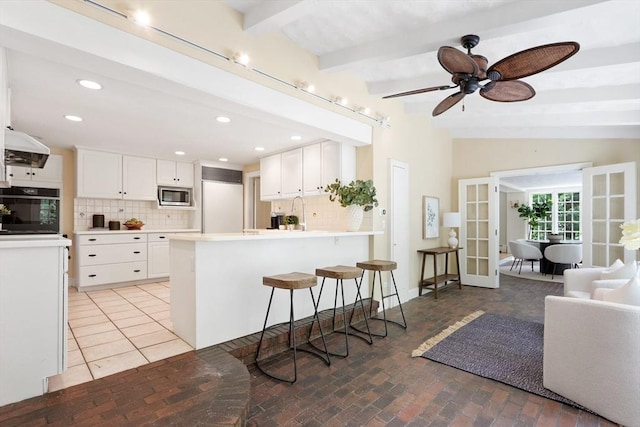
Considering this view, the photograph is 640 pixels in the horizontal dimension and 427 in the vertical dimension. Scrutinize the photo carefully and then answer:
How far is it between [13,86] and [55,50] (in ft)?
4.61

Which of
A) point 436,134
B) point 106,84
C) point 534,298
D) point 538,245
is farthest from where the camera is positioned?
point 538,245

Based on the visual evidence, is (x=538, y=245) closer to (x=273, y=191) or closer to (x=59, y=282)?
(x=273, y=191)

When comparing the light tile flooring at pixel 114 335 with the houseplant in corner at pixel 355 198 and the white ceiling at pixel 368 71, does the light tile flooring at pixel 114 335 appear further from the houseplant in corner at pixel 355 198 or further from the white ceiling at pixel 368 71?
the houseplant in corner at pixel 355 198

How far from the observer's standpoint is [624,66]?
3.14 metres

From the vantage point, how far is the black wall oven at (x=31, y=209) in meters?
4.55

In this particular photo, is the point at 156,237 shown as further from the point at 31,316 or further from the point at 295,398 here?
the point at 295,398

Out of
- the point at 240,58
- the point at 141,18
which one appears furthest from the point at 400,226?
the point at 141,18

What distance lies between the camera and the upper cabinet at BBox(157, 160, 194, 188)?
5930 mm

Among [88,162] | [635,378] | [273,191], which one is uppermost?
[88,162]

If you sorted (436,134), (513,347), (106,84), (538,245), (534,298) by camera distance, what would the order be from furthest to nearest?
(538,245)
(436,134)
(534,298)
(513,347)
(106,84)

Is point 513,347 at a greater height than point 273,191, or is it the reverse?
point 273,191

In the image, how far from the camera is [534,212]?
10.5m

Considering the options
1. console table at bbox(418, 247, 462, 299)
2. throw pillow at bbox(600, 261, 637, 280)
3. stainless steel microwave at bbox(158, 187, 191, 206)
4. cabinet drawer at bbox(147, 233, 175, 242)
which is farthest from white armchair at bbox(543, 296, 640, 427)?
stainless steel microwave at bbox(158, 187, 191, 206)

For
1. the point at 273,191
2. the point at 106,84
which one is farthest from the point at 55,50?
the point at 273,191
